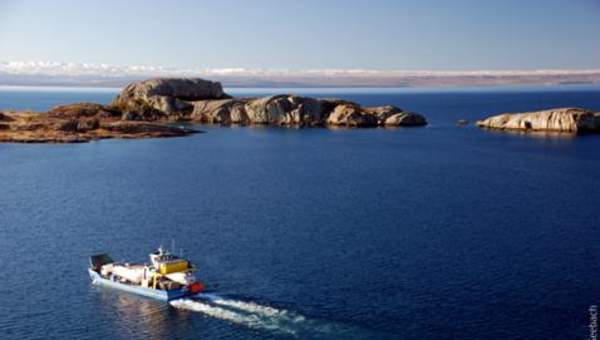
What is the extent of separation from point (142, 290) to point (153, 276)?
5.46ft

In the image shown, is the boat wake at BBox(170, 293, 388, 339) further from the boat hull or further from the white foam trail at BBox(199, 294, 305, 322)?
the boat hull

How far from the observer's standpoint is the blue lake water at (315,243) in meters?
62.0

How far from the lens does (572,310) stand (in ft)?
209

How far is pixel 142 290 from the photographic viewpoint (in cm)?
6969

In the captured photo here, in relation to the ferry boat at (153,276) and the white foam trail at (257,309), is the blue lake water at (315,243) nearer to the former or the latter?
the white foam trail at (257,309)

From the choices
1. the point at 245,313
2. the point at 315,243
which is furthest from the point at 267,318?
the point at 315,243

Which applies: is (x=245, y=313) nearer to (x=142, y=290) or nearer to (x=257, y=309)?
(x=257, y=309)

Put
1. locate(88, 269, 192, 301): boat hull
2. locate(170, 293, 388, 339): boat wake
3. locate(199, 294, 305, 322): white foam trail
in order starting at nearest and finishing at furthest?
locate(170, 293, 388, 339): boat wake → locate(199, 294, 305, 322): white foam trail → locate(88, 269, 192, 301): boat hull

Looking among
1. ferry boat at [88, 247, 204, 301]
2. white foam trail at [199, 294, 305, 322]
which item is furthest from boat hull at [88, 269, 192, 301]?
white foam trail at [199, 294, 305, 322]

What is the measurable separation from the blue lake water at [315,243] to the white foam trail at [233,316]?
0.23 meters

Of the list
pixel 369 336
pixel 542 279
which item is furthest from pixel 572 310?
pixel 369 336

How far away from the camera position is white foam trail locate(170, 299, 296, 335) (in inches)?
2377

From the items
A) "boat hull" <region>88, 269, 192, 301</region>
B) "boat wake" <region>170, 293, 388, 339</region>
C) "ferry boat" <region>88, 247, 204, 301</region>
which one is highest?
"ferry boat" <region>88, 247, 204, 301</region>

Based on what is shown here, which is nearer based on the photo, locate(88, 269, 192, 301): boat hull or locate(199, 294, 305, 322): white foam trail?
locate(199, 294, 305, 322): white foam trail
